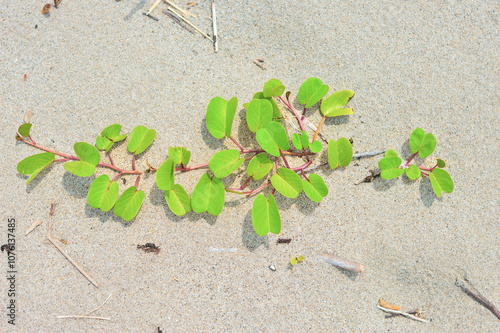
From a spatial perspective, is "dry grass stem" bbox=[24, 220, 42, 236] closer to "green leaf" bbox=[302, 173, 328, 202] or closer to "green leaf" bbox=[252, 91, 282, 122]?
"green leaf" bbox=[252, 91, 282, 122]

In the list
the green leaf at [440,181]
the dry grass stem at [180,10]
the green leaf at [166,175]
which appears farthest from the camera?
the dry grass stem at [180,10]

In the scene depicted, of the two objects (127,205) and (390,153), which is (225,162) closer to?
(127,205)

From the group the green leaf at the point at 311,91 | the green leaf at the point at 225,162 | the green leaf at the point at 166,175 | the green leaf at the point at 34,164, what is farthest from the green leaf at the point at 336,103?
the green leaf at the point at 34,164

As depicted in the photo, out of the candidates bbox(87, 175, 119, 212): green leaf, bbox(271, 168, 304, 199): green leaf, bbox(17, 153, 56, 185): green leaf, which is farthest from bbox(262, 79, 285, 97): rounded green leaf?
bbox(17, 153, 56, 185): green leaf

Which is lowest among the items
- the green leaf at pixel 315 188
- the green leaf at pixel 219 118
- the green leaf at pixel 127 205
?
the green leaf at pixel 127 205

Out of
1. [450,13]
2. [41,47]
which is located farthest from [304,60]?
[41,47]

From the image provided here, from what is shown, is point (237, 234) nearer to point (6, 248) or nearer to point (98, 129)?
point (98, 129)

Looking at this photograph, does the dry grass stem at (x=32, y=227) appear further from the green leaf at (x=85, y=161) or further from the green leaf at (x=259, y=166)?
the green leaf at (x=259, y=166)
